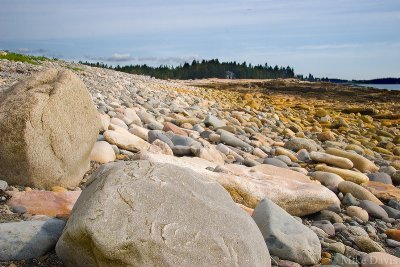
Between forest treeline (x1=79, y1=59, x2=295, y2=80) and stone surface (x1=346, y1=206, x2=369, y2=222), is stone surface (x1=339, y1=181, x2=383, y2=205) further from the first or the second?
forest treeline (x1=79, y1=59, x2=295, y2=80)

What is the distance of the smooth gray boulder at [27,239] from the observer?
102 inches

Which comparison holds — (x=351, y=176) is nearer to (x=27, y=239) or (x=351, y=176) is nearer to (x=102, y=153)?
(x=102, y=153)

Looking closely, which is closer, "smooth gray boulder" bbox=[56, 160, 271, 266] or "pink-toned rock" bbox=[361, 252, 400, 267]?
"smooth gray boulder" bbox=[56, 160, 271, 266]

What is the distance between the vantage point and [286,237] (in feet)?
10.2

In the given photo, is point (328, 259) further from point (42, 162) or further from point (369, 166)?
point (369, 166)

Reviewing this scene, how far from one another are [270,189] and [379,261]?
4.31ft

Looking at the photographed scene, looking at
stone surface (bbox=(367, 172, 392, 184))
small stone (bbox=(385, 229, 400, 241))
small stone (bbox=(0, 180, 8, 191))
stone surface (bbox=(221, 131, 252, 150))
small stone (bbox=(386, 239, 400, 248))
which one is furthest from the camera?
stone surface (bbox=(221, 131, 252, 150))

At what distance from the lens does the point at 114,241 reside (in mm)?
2186

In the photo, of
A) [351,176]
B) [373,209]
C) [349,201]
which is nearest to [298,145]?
[351,176]

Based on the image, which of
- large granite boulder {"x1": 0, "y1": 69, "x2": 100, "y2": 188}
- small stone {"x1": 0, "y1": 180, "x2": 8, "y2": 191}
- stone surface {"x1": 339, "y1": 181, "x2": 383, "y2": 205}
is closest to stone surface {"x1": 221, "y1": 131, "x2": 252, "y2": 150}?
stone surface {"x1": 339, "y1": 181, "x2": 383, "y2": 205}

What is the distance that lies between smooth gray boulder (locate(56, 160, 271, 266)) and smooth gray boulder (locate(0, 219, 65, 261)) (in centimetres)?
22

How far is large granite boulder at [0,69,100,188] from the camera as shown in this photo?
3643 mm

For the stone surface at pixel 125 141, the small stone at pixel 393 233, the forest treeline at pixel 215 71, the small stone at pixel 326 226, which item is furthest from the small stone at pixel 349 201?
the forest treeline at pixel 215 71

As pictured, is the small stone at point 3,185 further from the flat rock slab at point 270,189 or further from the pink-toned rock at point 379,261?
the pink-toned rock at point 379,261
